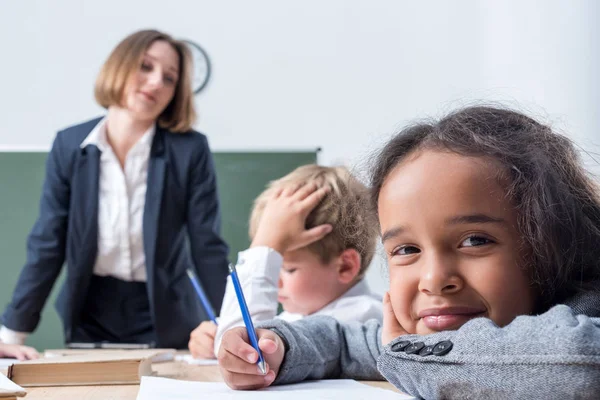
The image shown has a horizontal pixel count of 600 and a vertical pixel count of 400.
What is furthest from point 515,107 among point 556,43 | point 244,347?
point 556,43

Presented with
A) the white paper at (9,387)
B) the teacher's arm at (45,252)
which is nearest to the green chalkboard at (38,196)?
the teacher's arm at (45,252)

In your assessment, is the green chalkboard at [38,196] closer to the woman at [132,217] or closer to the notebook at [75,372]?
the woman at [132,217]

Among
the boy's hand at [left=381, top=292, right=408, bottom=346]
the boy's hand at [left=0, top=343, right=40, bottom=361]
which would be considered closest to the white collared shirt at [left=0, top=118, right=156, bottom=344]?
the boy's hand at [left=0, top=343, right=40, bottom=361]

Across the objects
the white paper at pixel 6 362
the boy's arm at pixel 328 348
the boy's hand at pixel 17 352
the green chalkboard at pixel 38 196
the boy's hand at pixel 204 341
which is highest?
the boy's arm at pixel 328 348

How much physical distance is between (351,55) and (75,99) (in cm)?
153

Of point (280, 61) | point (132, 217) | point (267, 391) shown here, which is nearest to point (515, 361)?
point (267, 391)

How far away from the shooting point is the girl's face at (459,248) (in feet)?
2.45

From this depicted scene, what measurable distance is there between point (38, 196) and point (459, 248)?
3144 mm

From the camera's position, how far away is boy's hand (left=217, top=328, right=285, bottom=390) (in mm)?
882

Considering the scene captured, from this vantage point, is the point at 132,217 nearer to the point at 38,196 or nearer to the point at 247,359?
the point at 38,196

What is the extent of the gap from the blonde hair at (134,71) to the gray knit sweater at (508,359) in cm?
197

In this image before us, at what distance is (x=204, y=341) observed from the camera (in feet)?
4.78

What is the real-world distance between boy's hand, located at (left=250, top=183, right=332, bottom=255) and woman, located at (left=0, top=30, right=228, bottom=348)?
106cm

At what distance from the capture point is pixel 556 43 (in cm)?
265
